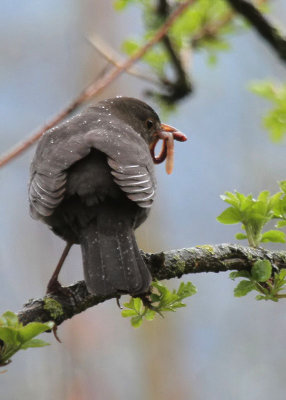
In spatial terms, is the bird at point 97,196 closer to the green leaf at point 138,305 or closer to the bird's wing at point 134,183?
the bird's wing at point 134,183

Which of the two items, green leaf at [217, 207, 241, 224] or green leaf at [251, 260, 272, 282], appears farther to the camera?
green leaf at [217, 207, 241, 224]

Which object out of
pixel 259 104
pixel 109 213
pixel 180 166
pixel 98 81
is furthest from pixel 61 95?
pixel 109 213

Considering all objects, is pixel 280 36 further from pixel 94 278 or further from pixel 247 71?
pixel 247 71

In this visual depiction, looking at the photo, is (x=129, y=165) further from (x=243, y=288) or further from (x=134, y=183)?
(x=243, y=288)

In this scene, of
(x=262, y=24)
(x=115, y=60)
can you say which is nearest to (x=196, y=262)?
(x=262, y=24)

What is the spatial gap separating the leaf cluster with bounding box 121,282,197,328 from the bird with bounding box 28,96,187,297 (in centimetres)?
17

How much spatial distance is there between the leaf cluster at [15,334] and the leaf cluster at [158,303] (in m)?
0.60

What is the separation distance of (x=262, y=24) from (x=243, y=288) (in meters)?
1.86

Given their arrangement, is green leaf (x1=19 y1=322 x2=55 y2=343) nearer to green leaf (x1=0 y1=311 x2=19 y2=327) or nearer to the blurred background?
green leaf (x1=0 y1=311 x2=19 y2=327)

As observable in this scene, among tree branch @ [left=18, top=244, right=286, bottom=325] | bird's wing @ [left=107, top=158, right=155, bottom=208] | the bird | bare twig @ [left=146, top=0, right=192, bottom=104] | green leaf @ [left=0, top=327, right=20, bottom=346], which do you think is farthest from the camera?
bare twig @ [left=146, top=0, right=192, bottom=104]

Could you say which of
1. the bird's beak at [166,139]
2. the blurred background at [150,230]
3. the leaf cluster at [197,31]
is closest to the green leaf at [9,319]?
the bird's beak at [166,139]

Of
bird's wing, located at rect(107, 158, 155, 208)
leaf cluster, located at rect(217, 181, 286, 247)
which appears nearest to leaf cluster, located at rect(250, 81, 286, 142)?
bird's wing, located at rect(107, 158, 155, 208)

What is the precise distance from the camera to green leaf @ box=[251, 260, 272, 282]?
2.85 metres

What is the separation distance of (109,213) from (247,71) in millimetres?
8224
